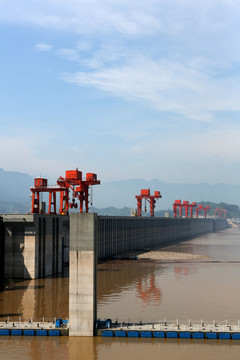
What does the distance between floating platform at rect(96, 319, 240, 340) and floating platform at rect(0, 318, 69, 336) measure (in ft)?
12.9

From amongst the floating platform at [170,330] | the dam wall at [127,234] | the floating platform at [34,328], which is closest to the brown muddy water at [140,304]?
the floating platform at [170,330]

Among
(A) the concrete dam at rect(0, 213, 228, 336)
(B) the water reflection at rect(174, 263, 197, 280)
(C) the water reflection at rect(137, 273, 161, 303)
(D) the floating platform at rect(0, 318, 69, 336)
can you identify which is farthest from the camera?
(B) the water reflection at rect(174, 263, 197, 280)

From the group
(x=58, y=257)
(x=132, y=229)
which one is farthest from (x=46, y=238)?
(x=132, y=229)

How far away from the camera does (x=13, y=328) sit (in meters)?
49.8

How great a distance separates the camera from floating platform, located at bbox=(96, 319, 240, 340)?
4750 cm

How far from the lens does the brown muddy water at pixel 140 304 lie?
145 ft

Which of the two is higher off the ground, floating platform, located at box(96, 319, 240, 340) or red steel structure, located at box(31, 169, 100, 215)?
red steel structure, located at box(31, 169, 100, 215)

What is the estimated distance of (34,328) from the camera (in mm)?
49719

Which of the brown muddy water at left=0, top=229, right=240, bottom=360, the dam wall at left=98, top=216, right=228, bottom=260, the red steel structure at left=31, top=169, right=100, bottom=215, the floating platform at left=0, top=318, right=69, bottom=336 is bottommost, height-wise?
the brown muddy water at left=0, top=229, right=240, bottom=360

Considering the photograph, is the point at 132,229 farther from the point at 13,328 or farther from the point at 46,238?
the point at 13,328

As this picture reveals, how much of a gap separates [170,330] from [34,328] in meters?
14.5

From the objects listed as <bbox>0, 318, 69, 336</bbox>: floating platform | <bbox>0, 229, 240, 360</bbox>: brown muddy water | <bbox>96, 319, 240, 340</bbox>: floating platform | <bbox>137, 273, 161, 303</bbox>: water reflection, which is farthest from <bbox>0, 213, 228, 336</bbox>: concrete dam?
<bbox>137, 273, 161, 303</bbox>: water reflection

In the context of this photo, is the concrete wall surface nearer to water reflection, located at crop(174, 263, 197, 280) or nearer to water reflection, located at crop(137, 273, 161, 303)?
water reflection, located at crop(137, 273, 161, 303)

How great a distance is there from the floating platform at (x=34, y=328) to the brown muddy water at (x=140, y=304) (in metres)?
0.90
